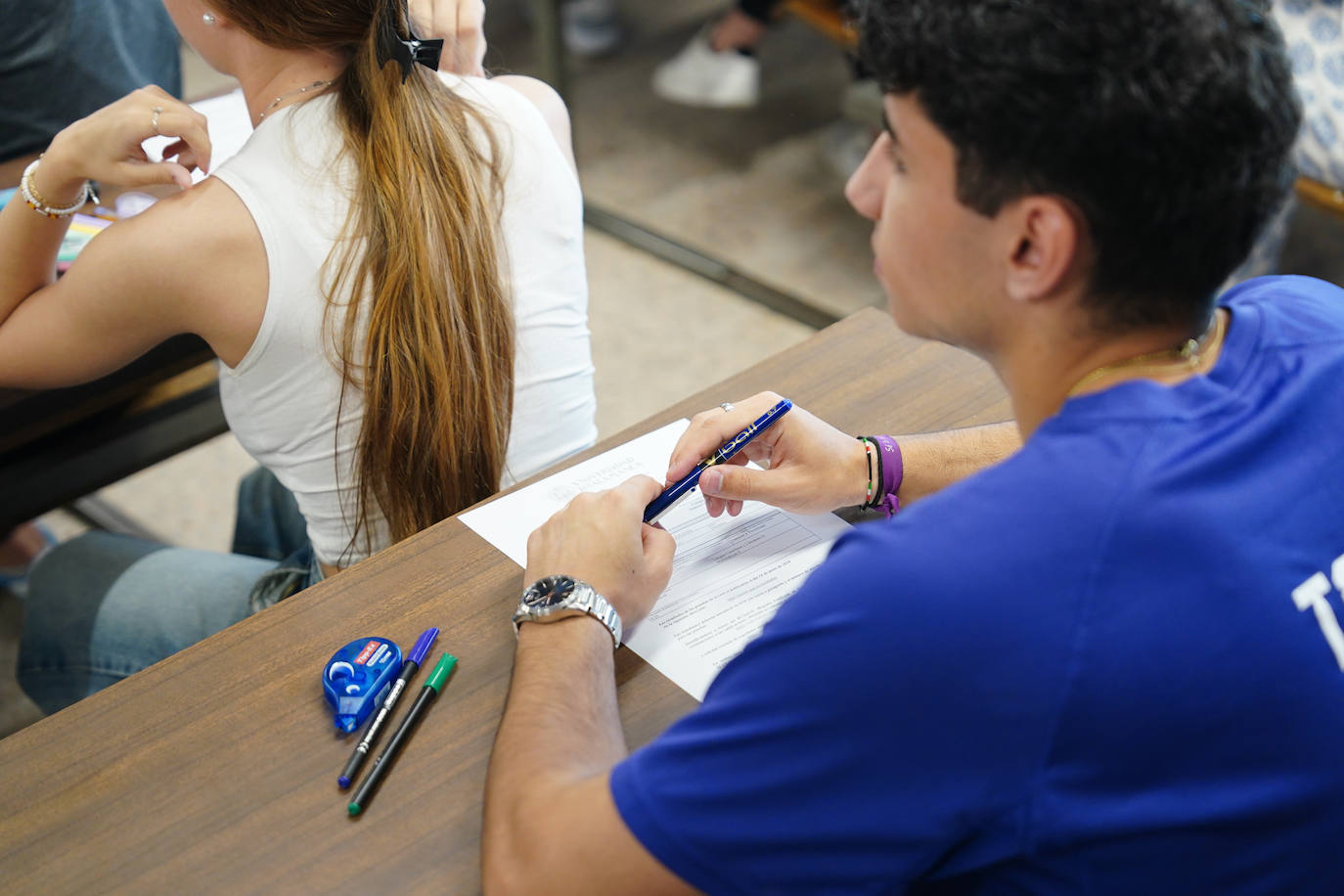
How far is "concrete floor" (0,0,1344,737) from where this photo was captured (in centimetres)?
239

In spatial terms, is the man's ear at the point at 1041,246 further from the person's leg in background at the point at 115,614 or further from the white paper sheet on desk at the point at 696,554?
the person's leg in background at the point at 115,614

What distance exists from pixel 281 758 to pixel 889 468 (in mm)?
534

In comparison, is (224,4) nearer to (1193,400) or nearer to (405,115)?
(405,115)

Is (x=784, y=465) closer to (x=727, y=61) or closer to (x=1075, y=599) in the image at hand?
(x=1075, y=599)

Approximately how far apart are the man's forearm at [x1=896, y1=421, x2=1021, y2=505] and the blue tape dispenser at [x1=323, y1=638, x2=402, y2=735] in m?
0.45

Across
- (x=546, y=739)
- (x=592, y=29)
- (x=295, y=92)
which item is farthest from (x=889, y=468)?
(x=592, y=29)

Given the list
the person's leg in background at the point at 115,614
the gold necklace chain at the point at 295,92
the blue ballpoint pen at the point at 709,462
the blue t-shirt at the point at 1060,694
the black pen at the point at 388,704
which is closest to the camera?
the blue t-shirt at the point at 1060,694

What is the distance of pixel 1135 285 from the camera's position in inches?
27.6

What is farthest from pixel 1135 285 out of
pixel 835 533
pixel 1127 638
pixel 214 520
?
pixel 214 520

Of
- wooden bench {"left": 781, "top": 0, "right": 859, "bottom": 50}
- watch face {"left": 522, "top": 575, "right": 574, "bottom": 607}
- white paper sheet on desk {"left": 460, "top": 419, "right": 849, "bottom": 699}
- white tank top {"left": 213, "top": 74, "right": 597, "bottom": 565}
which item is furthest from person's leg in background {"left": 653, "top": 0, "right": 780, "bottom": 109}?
watch face {"left": 522, "top": 575, "right": 574, "bottom": 607}

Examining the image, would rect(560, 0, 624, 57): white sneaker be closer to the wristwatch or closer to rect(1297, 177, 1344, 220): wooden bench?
rect(1297, 177, 1344, 220): wooden bench

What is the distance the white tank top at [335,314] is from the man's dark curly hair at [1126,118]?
0.57 meters

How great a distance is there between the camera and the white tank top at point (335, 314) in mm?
1078

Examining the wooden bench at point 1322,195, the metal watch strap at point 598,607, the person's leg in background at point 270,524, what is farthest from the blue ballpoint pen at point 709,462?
the wooden bench at point 1322,195
